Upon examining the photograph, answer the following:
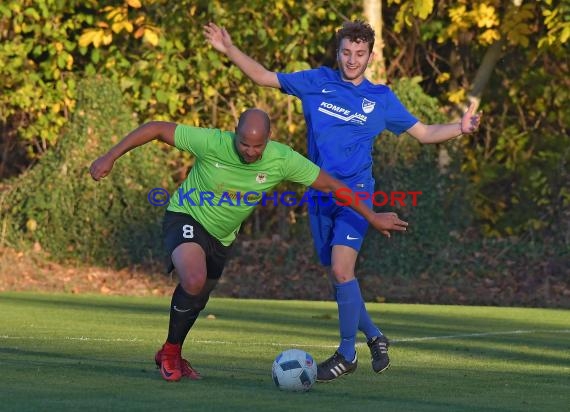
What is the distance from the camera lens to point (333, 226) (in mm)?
9242

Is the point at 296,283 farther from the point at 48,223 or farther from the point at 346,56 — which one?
the point at 346,56

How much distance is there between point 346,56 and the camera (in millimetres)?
9188

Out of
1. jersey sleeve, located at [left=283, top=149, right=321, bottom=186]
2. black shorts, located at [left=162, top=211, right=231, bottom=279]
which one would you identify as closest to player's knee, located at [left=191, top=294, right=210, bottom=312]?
black shorts, located at [left=162, top=211, right=231, bottom=279]

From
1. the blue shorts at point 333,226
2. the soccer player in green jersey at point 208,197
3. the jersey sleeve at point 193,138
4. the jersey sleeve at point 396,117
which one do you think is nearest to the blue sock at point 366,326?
the blue shorts at point 333,226

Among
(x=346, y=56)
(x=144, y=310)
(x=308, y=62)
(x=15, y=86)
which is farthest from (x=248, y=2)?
(x=346, y=56)

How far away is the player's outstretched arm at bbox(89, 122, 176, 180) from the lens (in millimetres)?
7961

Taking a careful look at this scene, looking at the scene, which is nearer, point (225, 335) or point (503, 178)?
point (225, 335)

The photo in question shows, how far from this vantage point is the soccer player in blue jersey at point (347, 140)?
905cm

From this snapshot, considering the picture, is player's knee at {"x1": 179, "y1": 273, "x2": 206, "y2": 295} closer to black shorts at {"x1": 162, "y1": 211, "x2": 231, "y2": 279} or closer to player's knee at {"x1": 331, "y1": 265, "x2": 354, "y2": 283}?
black shorts at {"x1": 162, "y1": 211, "x2": 231, "y2": 279}

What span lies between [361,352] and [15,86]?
1212 centimetres

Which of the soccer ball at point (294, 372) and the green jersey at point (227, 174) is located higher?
the green jersey at point (227, 174)

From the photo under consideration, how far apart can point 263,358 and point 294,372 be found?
2.08 m

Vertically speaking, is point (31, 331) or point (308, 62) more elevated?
point (308, 62)

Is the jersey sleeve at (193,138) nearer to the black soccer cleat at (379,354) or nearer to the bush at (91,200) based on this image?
the black soccer cleat at (379,354)
